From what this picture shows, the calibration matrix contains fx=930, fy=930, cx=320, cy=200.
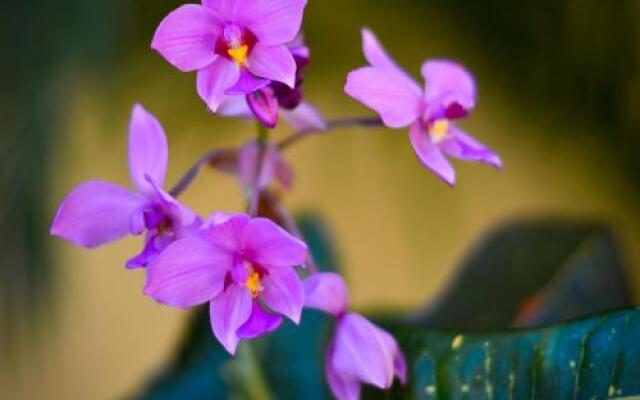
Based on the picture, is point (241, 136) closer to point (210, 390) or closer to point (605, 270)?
point (210, 390)

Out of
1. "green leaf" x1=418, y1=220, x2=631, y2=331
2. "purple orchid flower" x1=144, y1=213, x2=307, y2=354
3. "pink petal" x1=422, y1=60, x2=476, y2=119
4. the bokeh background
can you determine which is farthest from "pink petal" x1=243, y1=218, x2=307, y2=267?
the bokeh background

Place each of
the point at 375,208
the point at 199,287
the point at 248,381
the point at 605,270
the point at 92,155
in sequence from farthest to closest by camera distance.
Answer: the point at 375,208
the point at 92,155
the point at 605,270
the point at 248,381
the point at 199,287

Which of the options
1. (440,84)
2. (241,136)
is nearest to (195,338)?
(440,84)

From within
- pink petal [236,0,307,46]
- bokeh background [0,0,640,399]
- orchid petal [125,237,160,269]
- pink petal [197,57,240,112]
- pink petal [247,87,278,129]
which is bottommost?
bokeh background [0,0,640,399]

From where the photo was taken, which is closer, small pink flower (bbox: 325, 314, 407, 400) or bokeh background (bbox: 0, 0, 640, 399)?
small pink flower (bbox: 325, 314, 407, 400)

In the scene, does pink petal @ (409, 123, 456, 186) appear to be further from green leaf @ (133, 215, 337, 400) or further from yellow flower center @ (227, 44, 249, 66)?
green leaf @ (133, 215, 337, 400)

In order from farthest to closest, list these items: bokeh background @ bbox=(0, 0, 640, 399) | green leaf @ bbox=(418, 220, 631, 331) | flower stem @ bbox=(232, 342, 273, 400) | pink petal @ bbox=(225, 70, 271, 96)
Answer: bokeh background @ bbox=(0, 0, 640, 399), green leaf @ bbox=(418, 220, 631, 331), flower stem @ bbox=(232, 342, 273, 400), pink petal @ bbox=(225, 70, 271, 96)

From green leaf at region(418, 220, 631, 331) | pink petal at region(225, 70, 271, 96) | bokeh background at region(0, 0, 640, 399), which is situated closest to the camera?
pink petal at region(225, 70, 271, 96)

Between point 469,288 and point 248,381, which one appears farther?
point 469,288

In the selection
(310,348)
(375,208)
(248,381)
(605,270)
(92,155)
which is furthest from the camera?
(375,208)

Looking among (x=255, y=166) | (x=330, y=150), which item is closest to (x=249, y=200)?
(x=255, y=166)
